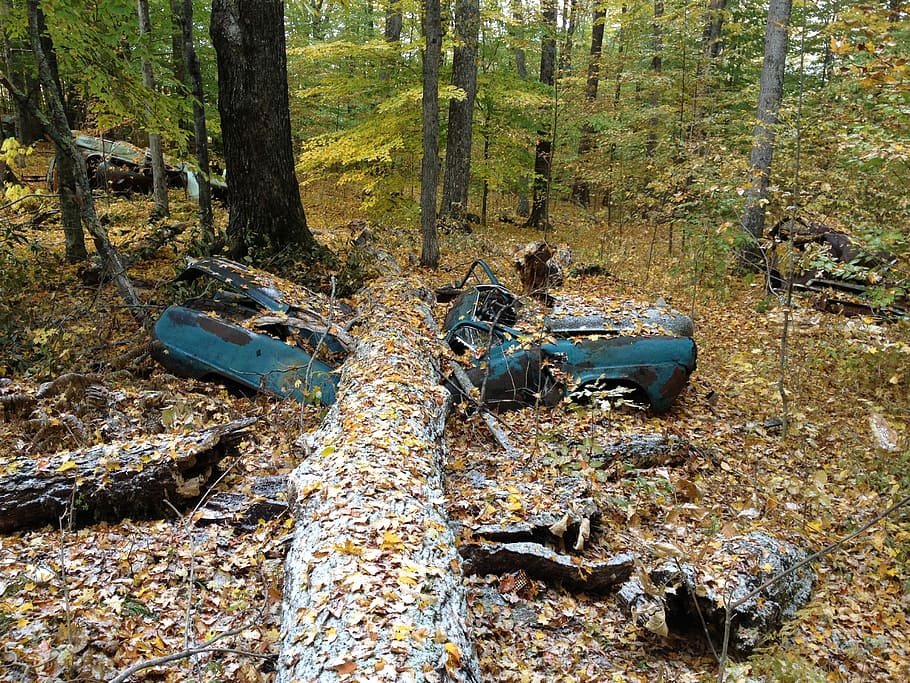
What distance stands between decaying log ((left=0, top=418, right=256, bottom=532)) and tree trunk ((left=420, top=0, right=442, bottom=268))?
7.21 m

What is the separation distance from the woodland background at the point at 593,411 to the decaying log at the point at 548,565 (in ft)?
0.37

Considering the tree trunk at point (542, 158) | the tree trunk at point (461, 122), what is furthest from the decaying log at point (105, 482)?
the tree trunk at point (542, 158)

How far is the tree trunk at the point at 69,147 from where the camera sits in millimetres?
6418

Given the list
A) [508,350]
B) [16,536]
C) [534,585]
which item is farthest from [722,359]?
[16,536]

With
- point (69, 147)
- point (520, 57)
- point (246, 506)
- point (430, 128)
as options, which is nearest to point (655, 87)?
point (430, 128)

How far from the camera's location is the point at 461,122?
44.7 feet

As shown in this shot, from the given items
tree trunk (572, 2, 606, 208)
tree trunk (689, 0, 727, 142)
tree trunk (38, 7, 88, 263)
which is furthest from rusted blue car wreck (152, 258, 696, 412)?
tree trunk (572, 2, 606, 208)

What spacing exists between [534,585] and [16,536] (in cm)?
351

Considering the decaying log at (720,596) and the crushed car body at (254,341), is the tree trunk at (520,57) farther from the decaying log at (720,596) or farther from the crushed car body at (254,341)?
the decaying log at (720,596)

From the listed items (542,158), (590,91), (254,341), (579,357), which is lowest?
(579,357)

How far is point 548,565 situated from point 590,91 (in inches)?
642

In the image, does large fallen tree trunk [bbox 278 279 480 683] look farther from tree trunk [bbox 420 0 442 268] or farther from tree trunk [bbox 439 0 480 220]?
tree trunk [bbox 439 0 480 220]

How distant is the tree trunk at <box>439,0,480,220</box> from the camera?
12602mm

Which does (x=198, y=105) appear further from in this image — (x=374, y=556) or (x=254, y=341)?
(x=374, y=556)
